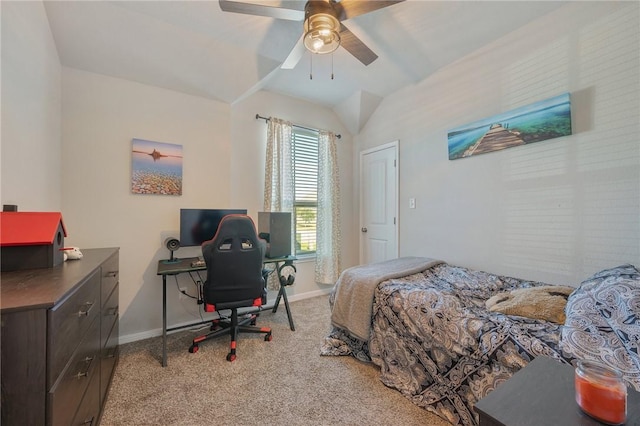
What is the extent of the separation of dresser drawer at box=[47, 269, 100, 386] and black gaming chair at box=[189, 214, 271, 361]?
858 mm

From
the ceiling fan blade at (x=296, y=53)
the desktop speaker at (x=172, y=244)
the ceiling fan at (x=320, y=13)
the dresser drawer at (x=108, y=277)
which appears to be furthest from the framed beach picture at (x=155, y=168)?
the ceiling fan at (x=320, y=13)

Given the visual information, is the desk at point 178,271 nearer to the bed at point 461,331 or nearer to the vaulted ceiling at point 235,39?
the bed at point 461,331

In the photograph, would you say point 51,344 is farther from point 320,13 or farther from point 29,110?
point 320,13

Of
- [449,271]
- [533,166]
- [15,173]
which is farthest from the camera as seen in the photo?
[449,271]

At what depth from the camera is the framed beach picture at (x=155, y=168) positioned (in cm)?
244

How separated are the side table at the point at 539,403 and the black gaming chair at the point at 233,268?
1835 mm

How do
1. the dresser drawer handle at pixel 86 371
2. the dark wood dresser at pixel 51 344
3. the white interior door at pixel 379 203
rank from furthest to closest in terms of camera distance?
the white interior door at pixel 379 203, the dresser drawer handle at pixel 86 371, the dark wood dresser at pixel 51 344

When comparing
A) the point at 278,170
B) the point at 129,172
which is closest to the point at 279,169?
the point at 278,170

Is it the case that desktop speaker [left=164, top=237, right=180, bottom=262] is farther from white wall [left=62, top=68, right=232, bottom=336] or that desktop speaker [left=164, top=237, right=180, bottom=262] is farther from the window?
the window

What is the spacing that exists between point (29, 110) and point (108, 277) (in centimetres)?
111

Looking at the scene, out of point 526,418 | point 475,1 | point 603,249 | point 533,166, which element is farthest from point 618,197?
point 526,418

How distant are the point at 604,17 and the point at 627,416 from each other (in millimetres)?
2679

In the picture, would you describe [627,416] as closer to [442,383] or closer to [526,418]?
[526,418]

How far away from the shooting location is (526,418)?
0.61 m
